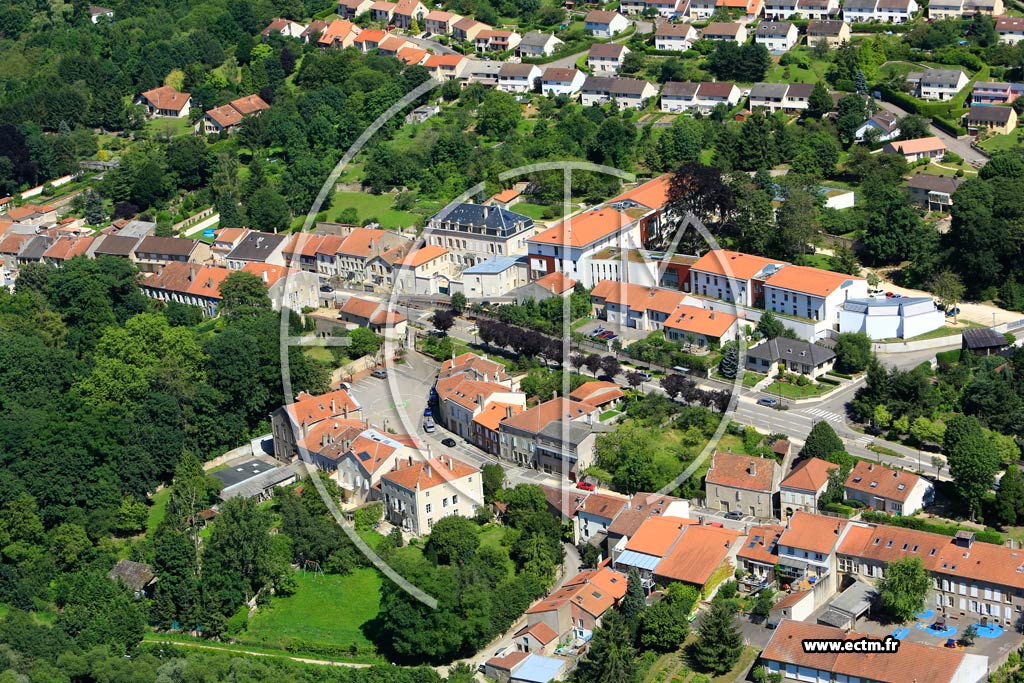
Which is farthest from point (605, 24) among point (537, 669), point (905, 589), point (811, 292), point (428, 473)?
point (537, 669)

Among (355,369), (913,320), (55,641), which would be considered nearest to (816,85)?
(913,320)

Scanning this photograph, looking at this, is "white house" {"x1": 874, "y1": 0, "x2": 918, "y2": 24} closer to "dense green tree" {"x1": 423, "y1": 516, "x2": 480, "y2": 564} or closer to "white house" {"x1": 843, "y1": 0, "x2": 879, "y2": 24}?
"white house" {"x1": 843, "y1": 0, "x2": 879, "y2": 24}

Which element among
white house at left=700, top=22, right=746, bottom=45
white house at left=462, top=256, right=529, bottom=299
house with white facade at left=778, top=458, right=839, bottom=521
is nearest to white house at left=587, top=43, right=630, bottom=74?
white house at left=700, top=22, right=746, bottom=45

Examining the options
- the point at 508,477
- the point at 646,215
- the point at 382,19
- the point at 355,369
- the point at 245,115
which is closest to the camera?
the point at 508,477

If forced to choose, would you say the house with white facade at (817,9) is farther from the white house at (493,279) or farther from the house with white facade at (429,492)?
the house with white facade at (429,492)

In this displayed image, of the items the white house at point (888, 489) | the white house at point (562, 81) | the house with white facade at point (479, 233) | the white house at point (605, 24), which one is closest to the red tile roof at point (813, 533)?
the white house at point (888, 489)

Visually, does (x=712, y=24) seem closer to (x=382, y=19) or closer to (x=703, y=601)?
(x=382, y=19)
